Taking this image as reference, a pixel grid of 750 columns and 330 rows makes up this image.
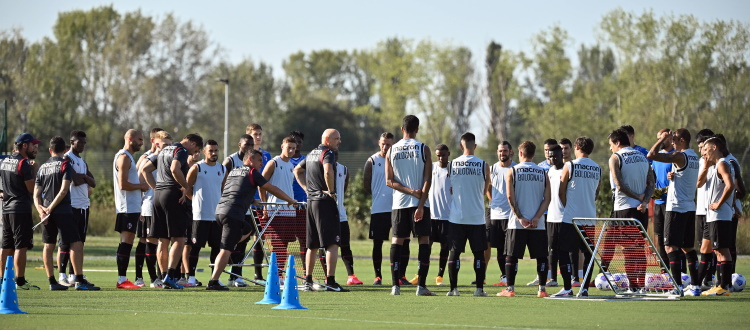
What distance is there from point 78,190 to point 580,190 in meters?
7.25

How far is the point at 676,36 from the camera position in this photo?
60.2 metres

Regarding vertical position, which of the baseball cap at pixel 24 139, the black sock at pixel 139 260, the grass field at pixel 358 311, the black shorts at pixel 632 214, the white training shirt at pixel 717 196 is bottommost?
the grass field at pixel 358 311

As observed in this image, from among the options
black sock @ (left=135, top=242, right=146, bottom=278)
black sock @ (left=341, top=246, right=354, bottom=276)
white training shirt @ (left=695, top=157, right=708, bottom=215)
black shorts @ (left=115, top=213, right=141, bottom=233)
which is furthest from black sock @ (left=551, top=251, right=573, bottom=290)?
black shorts @ (left=115, top=213, right=141, bottom=233)

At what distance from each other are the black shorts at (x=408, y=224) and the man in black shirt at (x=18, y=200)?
498cm

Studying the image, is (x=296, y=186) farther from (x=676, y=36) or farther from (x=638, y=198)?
(x=676, y=36)

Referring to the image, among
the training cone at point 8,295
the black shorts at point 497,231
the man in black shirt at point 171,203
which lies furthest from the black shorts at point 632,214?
the training cone at point 8,295

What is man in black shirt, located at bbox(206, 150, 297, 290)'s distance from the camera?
15.0m

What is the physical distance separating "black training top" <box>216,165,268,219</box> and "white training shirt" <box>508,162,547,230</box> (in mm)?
3436

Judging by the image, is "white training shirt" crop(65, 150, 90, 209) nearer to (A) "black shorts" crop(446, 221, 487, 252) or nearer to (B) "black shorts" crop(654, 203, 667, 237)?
(A) "black shorts" crop(446, 221, 487, 252)

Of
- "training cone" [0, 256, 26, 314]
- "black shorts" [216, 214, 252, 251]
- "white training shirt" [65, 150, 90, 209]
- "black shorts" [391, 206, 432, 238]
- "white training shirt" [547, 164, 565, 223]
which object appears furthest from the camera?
"white training shirt" [65, 150, 90, 209]

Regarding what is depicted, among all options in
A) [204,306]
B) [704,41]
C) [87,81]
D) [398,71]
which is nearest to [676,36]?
[704,41]

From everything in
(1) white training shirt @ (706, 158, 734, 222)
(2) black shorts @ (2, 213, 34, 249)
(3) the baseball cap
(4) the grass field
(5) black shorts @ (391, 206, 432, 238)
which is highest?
(3) the baseball cap

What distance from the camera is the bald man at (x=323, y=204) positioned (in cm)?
1479

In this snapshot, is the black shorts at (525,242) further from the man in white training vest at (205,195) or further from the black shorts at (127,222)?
the black shorts at (127,222)
